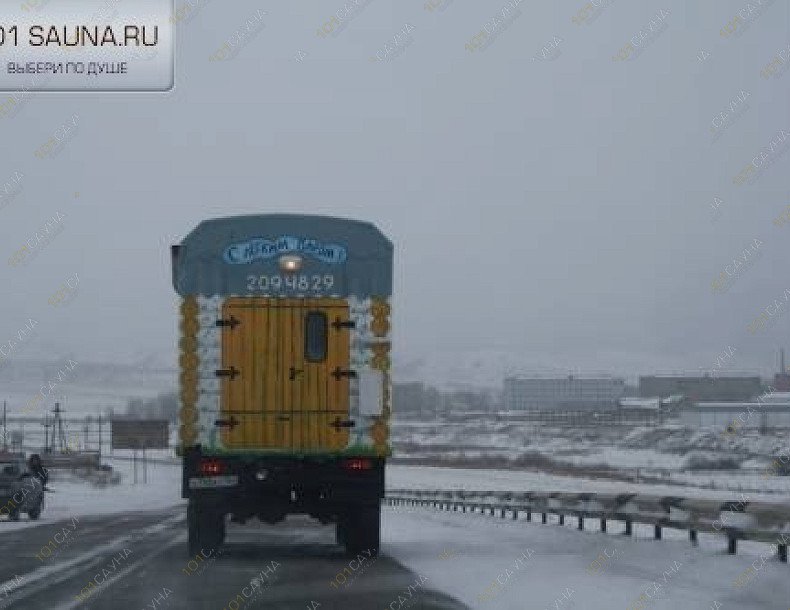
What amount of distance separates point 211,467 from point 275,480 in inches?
32.8

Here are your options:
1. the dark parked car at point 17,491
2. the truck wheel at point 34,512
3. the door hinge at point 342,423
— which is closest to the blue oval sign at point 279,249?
the door hinge at point 342,423

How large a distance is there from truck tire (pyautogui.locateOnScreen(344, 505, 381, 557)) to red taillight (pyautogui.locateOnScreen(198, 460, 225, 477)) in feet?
6.52

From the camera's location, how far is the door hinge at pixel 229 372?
1766cm

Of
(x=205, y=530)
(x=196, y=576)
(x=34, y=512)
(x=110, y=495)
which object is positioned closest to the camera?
(x=196, y=576)

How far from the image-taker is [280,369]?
17.8 meters

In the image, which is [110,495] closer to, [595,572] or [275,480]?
[275,480]

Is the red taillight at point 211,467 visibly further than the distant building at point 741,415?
No

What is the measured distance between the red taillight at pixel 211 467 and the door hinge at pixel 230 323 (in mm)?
1722

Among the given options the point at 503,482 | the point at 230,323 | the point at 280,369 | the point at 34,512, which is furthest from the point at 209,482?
the point at 503,482

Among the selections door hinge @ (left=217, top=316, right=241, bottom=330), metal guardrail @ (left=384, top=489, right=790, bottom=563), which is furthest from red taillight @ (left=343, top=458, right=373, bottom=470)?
metal guardrail @ (left=384, top=489, right=790, bottom=563)

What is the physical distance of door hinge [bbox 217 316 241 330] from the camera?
17.8 meters

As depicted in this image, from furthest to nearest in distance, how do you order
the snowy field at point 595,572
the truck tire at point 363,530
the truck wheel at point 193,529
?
the truck tire at point 363,530 < the truck wheel at point 193,529 < the snowy field at point 595,572

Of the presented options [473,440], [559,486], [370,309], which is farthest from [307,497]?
[473,440]

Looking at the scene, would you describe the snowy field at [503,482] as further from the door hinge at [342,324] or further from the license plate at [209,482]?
the license plate at [209,482]
